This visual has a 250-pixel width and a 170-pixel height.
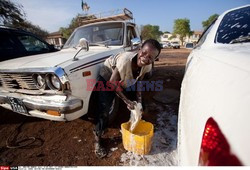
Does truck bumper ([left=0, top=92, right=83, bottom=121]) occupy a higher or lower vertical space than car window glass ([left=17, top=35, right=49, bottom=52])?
lower

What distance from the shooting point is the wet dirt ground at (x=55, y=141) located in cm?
188

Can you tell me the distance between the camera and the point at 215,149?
58 centimetres

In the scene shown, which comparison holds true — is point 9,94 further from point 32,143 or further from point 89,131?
point 89,131

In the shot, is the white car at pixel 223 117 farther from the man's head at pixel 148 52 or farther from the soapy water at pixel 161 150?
the soapy water at pixel 161 150

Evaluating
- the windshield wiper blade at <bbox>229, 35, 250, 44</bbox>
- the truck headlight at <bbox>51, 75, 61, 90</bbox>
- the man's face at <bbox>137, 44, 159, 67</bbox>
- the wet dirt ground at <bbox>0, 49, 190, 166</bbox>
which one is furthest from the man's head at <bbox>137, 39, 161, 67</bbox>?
the wet dirt ground at <bbox>0, 49, 190, 166</bbox>

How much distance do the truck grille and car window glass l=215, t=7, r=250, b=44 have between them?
244 centimetres

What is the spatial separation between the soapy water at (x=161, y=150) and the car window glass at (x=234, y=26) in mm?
1542

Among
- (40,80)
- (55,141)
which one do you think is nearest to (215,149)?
(40,80)

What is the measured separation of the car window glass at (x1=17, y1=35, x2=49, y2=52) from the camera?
3633mm

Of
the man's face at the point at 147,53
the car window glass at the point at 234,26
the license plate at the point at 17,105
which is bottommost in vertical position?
the license plate at the point at 17,105

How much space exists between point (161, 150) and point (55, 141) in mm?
1702

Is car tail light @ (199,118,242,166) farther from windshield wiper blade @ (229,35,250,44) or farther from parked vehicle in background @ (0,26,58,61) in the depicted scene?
parked vehicle in background @ (0,26,58,61)

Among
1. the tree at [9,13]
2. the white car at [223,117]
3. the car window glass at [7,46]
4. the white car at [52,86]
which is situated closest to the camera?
the white car at [223,117]

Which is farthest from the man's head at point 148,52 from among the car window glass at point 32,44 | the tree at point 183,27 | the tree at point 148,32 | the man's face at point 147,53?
the tree at point 183,27
